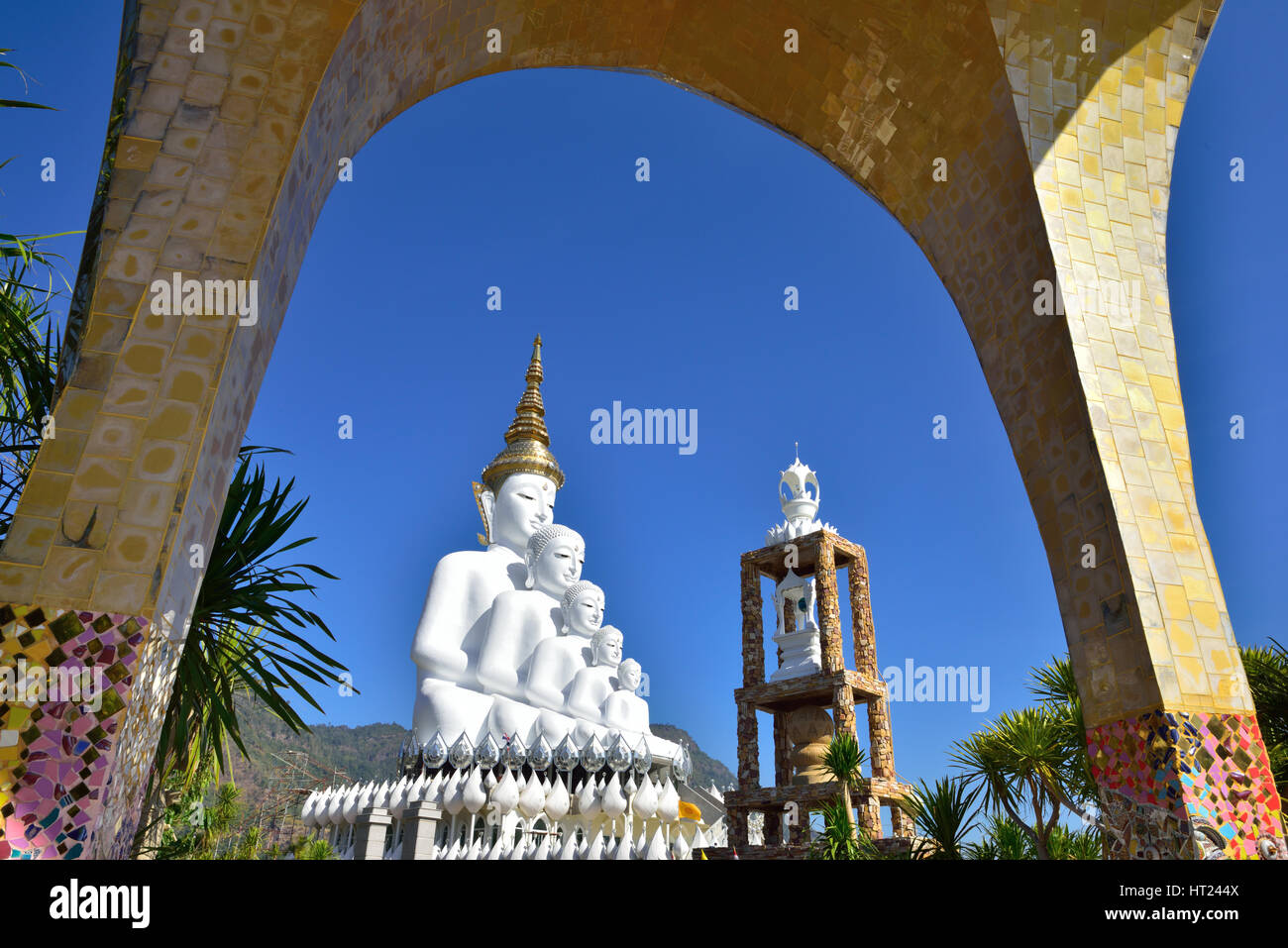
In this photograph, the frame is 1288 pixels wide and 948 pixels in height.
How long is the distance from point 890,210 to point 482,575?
29.7 ft

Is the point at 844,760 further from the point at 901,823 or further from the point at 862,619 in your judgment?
the point at 862,619

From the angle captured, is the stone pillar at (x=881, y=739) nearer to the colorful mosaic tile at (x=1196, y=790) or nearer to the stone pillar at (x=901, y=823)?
the stone pillar at (x=901, y=823)

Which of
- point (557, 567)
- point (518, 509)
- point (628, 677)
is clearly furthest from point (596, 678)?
point (518, 509)

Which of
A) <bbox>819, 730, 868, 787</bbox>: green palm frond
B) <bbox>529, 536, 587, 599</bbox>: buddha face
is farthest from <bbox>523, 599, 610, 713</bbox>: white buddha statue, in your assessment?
<bbox>819, 730, 868, 787</bbox>: green palm frond

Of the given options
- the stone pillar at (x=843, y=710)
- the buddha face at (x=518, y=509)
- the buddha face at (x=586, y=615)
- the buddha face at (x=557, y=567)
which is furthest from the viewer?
the stone pillar at (x=843, y=710)

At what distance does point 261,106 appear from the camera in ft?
10.9

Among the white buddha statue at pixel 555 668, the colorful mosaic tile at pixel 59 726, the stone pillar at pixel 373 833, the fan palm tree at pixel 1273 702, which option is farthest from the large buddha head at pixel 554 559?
the colorful mosaic tile at pixel 59 726

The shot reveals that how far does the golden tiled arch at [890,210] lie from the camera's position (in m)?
2.84

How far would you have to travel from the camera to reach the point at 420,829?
8672 millimetres

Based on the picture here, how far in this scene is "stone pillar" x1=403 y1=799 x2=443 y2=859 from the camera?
8.58 m

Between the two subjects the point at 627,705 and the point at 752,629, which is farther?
the point at 752,629

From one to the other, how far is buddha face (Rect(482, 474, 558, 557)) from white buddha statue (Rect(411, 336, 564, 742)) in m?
0.02
